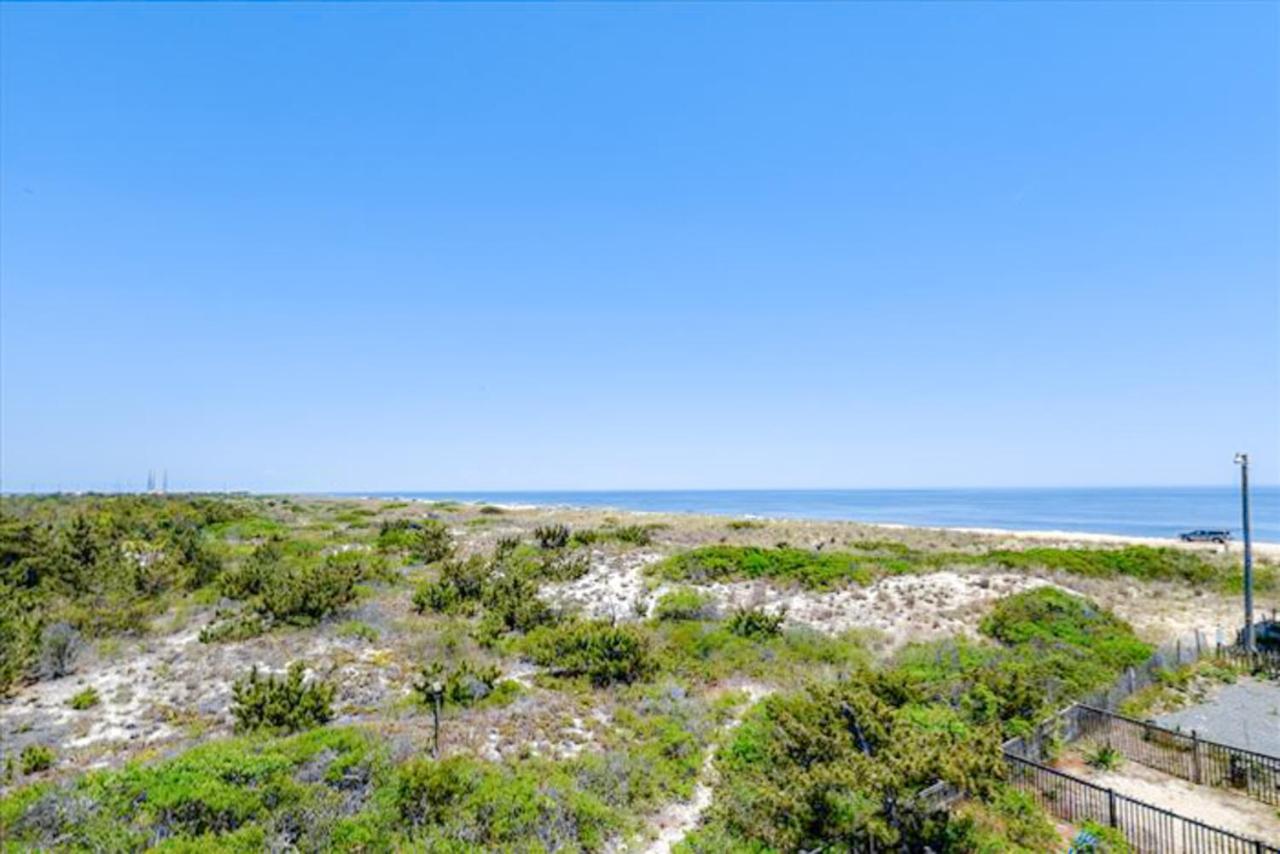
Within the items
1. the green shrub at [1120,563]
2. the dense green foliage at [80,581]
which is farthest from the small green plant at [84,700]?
the green shrub at [1120,563]

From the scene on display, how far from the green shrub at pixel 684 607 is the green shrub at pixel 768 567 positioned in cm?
400

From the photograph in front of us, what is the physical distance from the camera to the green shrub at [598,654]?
15445 millimetres

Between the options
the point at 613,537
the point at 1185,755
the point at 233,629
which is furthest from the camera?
the point at 613,537

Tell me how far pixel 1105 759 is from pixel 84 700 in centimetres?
2145

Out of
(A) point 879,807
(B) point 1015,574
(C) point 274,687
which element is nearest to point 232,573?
(C) point 274,687

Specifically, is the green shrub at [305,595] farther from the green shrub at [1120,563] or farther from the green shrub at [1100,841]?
the green shrub at [1120,563]

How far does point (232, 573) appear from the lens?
23609mm

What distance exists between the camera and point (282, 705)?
40.9 feet

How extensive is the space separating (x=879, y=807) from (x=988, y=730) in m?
2.19

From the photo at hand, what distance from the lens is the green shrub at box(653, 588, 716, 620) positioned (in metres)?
21.2

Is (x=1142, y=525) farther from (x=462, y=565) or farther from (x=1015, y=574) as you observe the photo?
(x=462, y=565)

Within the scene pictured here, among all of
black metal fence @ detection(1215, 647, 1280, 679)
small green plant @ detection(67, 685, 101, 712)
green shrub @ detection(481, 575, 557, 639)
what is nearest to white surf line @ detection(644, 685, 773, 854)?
green shrub @ detection(481, 575, 557, 639)

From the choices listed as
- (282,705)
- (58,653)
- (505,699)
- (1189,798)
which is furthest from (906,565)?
(58,653)

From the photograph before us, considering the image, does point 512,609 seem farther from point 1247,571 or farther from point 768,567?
point 1247,571
